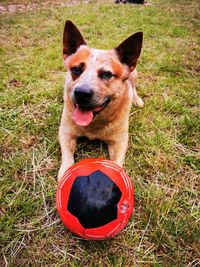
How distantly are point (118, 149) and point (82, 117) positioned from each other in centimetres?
52

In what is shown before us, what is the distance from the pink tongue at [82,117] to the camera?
243 centimetres

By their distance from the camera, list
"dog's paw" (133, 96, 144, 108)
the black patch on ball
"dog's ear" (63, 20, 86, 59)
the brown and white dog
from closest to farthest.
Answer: the black patch on ball, the brown and white dog, "dog's ear" (63, 20, 86, 59), "dog's paw" (133, 96, 144, 108)

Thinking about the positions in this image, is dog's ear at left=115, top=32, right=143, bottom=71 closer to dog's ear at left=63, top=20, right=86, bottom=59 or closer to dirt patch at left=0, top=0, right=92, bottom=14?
dog's ear at left=63, top=20, right=86, bottom=59

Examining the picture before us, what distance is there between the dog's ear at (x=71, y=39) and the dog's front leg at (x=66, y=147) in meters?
0.81

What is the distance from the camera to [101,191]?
1815mm

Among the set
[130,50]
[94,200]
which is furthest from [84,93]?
[94,200]

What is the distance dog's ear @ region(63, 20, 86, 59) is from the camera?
8.87ft

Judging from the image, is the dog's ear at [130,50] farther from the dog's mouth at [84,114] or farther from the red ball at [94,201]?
the red ball at [94,201]

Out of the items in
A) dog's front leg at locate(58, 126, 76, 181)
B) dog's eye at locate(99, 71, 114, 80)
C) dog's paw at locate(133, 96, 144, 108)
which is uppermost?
dog's eye at locate(99, 71, 114, 80)

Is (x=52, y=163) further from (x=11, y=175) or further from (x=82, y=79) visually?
(x=82, y=79)

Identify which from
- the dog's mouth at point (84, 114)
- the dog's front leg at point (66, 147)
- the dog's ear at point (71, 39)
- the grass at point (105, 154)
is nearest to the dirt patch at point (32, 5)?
the grass at point (105, 154)

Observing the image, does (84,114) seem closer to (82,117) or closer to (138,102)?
(82,117)

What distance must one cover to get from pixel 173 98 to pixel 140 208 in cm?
196

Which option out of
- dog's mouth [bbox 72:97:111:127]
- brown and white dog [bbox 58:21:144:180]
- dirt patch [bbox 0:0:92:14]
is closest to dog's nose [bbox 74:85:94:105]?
brown and white dog [bbox 58:21:144:180]
